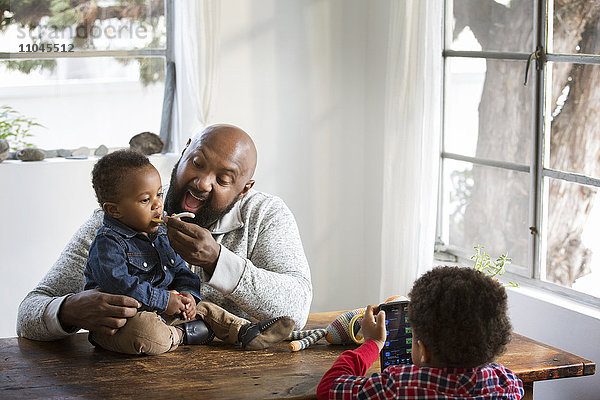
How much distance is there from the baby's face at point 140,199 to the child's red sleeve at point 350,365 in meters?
0.63

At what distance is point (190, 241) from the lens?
2.03m

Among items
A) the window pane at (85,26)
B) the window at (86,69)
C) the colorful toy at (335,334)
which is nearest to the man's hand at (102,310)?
the colorful toy at (335,334)

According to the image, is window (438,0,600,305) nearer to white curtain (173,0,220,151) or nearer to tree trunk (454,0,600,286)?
tree trunk (454,0,600,286)

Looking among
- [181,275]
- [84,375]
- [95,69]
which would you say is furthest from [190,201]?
[95,69]

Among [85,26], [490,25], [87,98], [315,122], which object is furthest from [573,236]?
[85,26]

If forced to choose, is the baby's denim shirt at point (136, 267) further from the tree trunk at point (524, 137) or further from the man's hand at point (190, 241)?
the tree trunk at point (524, 137)

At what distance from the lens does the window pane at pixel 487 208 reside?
346 centimetres

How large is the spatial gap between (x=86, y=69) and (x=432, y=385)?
2.97m

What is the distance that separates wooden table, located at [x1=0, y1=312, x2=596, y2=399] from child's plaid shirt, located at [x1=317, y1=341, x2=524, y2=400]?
152 mm

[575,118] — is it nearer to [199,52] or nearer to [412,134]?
[412,134]

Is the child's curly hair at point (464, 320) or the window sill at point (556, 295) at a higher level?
the child's curly hair at point (464, 320)

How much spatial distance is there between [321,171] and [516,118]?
1.23m

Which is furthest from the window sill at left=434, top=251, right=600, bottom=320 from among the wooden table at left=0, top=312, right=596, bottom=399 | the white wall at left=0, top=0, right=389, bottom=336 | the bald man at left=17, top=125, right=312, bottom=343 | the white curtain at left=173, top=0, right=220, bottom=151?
the white curtain at left=173, top=0, right=220, bottom=151

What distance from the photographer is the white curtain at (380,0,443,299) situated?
3604mm
